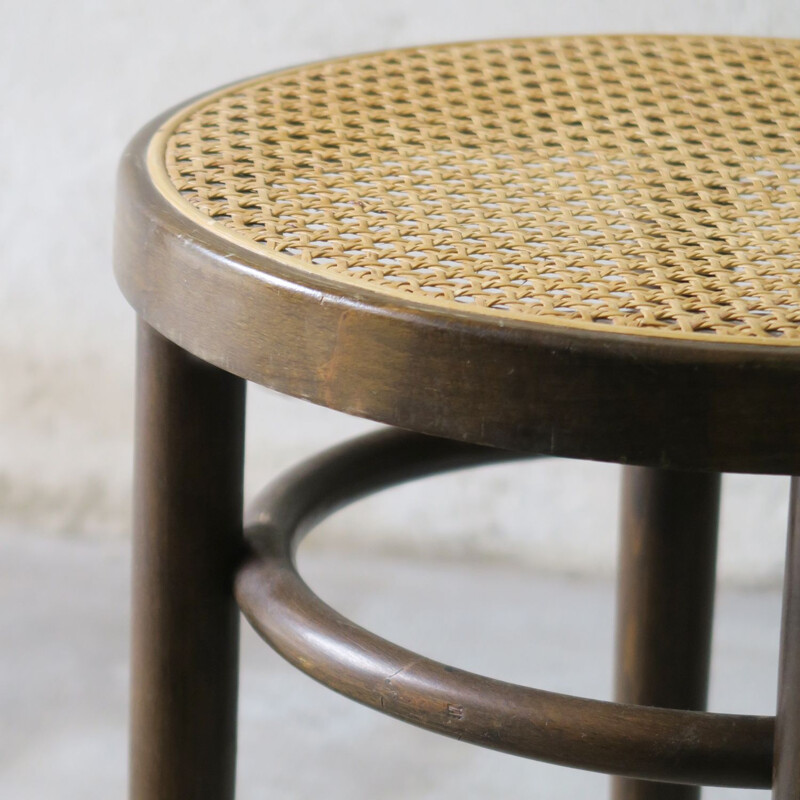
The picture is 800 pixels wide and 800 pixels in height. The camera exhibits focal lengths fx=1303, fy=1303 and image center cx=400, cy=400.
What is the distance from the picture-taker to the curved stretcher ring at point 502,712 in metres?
0.43

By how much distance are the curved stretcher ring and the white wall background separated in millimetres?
851

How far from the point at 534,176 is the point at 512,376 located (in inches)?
7.2

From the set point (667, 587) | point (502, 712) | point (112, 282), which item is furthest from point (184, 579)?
point (112, 282)

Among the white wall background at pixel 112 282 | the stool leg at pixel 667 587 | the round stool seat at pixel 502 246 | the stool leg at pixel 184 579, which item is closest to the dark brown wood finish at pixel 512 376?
the round stool seat at pixel 502 246

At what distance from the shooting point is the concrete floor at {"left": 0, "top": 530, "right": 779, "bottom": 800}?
3.37ft

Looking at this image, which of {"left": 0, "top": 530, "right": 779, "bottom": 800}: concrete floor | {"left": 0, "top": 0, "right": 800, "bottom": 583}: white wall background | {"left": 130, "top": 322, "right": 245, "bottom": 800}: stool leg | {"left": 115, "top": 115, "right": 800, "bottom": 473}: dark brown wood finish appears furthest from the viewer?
{"left": 0, "top": 0, "right": 800, "bottom": 583}: white wall background

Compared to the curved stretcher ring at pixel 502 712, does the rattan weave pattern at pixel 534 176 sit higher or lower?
higher

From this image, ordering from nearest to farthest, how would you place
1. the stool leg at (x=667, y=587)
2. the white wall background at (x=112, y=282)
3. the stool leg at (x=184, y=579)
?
the stool leg at (x=184, y=579), the stool leg at (x=667, y=587), the white wall background at (x=112, y=282)

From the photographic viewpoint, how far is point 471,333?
36 centimetres

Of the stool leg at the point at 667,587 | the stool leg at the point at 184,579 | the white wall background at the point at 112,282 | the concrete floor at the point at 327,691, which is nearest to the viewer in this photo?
the stool leg at the point at 184,579

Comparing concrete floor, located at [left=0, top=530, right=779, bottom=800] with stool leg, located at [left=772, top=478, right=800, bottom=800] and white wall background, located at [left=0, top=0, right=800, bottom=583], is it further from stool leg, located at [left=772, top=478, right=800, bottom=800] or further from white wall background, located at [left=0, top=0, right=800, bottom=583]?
stool leg, located at [left=772, top=478, right=800, bottom=800]

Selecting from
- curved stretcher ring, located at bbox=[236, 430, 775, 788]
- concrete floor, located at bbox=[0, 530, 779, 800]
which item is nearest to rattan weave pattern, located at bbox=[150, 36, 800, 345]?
curved stretcher ring, located at bbox=[236, 430, 775, 788]

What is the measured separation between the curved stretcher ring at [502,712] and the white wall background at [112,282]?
2.79ft

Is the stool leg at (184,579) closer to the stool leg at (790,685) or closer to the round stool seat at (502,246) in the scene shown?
the round stool seat at (502,246)
